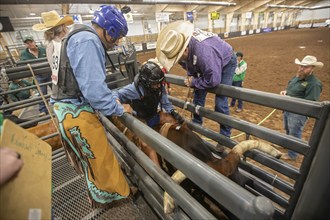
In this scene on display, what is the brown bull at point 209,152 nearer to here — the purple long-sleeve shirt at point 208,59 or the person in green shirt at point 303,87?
the purple long-sleeve shirt at point 208,59

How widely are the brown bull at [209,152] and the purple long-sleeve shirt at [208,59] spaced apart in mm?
577

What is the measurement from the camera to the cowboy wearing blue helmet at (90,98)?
4.34 feet

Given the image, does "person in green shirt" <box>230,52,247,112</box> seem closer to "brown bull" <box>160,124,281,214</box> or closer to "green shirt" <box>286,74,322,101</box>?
"green shirt" <box>286,74,322,101</box>

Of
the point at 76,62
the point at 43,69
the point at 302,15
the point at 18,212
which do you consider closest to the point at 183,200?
the point at 18,212

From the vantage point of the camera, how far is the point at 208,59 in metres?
1.89

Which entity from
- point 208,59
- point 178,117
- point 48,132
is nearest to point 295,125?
point 178,117

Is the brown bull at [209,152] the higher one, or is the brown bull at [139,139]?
the brown bull at [209,152]

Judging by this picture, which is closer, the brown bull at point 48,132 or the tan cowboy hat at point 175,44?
the tan cowboy hat at point 175,44

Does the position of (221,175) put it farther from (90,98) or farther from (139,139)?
(139,139)

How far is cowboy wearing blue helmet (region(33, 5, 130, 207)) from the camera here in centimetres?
132

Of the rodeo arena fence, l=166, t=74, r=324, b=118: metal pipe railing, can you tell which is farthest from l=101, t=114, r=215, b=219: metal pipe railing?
l=166, t=74, r=324, b=118: metal pipe railing

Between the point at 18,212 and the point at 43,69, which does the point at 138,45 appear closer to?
the point at 43,69

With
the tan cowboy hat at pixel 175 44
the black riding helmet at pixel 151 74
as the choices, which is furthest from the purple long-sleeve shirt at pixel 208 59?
the black riding helmet at pixel 151 74

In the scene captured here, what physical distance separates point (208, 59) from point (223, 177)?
58.1 inches
